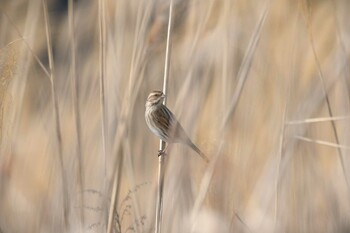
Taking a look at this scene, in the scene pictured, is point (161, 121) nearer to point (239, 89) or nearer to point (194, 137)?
point (194, 137)

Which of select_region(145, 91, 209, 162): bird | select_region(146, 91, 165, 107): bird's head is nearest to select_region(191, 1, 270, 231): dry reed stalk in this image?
select_region(145, 91, 209, 162): bird

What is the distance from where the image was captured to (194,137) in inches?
108

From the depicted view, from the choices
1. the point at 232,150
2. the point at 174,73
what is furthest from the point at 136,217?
the point at 174,73

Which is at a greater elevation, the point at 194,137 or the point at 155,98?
the point at 155,98

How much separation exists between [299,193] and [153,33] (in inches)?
31.0

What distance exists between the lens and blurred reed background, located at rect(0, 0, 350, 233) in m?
2.00

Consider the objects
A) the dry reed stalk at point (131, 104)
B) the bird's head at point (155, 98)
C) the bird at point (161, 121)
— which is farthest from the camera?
the bird's head at point (155, 98)

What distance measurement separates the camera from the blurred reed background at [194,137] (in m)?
2.00

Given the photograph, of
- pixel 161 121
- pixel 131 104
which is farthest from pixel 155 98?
pixel 131 104

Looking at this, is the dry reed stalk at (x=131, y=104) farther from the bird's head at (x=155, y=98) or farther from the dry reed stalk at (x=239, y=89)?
the bird's head at (x=155, y=98)

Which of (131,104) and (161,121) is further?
(161,121)

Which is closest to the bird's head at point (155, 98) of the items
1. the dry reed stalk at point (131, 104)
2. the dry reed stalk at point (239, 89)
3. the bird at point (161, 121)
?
the bird at point (161, 121)

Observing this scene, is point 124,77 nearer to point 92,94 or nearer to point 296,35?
point 92,94

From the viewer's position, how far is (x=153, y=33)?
6.15ft
